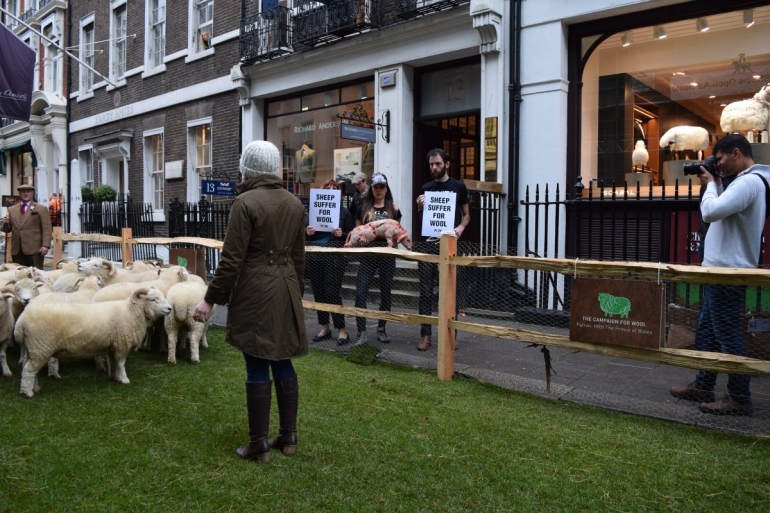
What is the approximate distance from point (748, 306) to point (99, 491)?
191 inches

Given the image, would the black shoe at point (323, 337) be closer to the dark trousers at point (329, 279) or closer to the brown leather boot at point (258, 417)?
the dark trousers at point (329, 279)

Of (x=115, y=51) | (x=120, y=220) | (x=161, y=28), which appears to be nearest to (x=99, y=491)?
(x=120, y=220)

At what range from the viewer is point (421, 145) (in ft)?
37.0

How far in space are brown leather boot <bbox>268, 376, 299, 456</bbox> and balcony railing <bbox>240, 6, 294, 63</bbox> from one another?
10619 millimetres

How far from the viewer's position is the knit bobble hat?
12.3ft

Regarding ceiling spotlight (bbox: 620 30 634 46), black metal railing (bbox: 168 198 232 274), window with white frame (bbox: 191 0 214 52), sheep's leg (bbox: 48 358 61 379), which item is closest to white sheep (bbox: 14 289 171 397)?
sheep's leg (bbox: 48 358 61 379)

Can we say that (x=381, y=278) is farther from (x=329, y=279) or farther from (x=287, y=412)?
(x=287, y=412)

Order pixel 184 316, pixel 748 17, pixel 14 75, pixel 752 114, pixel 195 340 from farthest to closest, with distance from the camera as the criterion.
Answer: pixel 14 75 < pixel 748 17 < pixel 752 114 < pixel 195 340 < pixel 184 316

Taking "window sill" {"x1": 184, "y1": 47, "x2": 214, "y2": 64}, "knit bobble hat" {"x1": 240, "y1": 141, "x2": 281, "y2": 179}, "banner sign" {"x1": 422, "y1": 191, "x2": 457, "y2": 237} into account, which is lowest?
"banner sign" {"x1": 422, "y1": 191, "x2": 457, "y2": 237}

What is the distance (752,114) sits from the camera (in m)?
7.75

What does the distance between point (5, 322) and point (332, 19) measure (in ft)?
27.8

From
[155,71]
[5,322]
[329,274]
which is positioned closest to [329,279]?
[329,274]

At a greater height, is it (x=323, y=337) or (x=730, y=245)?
→ (x=730, y=245)

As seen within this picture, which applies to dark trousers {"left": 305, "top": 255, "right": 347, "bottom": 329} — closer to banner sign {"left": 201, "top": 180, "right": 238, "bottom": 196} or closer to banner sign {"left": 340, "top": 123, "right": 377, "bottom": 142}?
banner sign {"left": 340, "top": 123, "right": 377, "bottom": 142}
